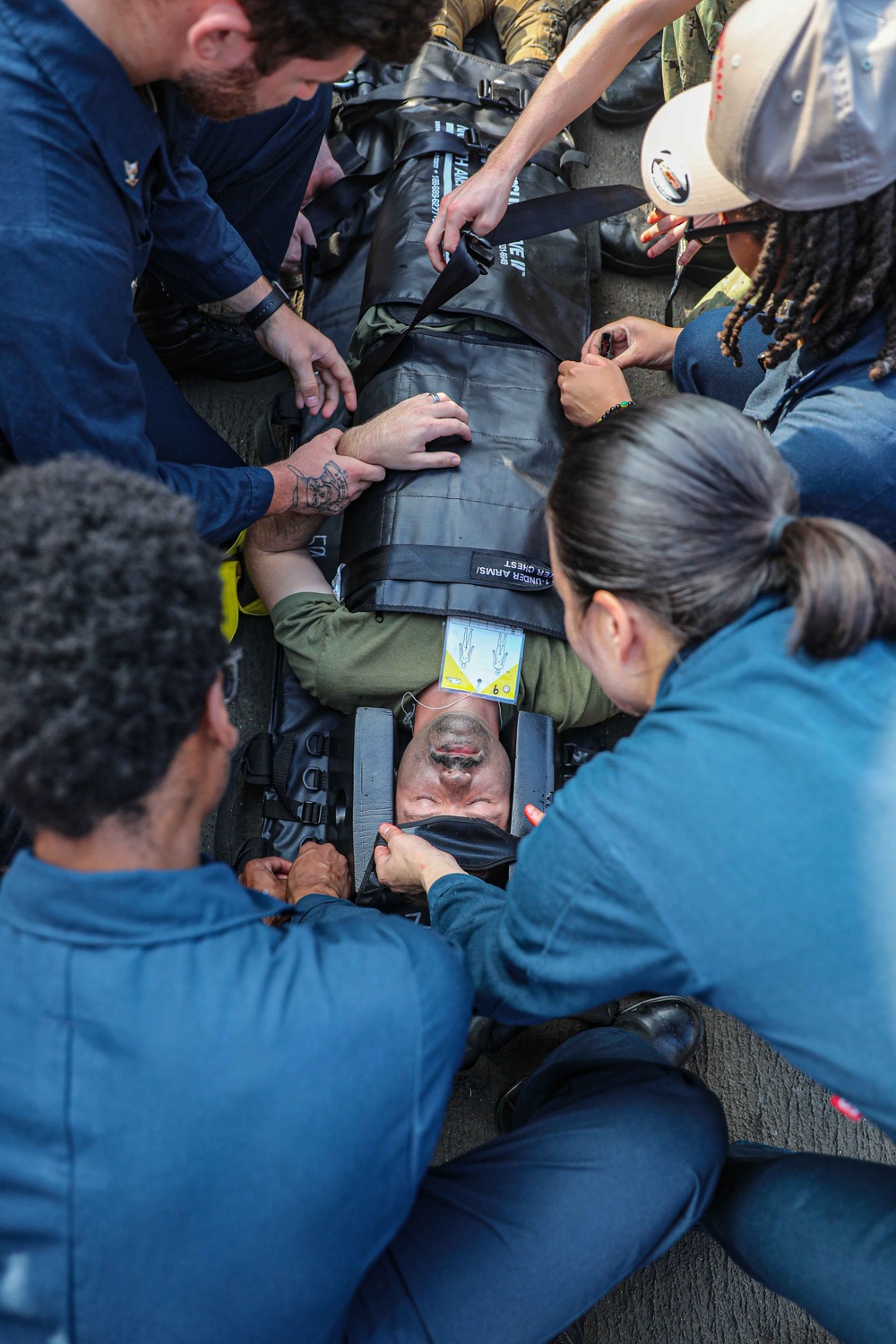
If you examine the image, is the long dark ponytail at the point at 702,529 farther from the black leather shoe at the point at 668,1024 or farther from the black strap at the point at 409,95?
the black strap at the point at 409,95

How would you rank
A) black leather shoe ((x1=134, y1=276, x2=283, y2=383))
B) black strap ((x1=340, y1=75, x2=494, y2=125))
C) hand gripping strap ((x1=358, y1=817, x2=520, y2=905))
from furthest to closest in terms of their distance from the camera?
1. black strap ((x1=340, y1=75, x2=494, y2=125))
2. black leather shoe ((x1=134, y1=276, x2=283, y2=383))
3. hand gripping strap ((x1=358, y1=817, x2=520, y2=905))

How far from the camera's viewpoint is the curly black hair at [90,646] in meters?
1.23

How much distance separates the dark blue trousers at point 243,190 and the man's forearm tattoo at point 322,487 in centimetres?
28

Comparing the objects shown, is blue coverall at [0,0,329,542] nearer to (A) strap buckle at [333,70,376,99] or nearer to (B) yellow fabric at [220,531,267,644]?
(B) yellow fabric at [220,531,267,644]

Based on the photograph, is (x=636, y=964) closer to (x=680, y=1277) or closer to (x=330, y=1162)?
(x=330, y=1162)

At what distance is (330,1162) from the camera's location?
1324 mm

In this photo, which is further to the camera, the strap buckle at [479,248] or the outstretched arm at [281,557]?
the outstretched arm at [281,557]

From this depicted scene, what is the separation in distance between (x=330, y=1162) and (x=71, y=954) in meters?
0.45

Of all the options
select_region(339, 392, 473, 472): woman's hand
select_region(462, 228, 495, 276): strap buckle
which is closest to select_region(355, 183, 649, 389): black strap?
select_region(462, 228, 495, 276): strap buckle

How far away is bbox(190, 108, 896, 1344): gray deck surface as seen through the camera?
2439 mm

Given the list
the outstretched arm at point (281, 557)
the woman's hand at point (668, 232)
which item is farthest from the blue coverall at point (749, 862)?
the outstretched arm at point (281, 557)

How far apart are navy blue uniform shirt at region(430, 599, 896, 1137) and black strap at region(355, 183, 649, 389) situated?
5.44ft

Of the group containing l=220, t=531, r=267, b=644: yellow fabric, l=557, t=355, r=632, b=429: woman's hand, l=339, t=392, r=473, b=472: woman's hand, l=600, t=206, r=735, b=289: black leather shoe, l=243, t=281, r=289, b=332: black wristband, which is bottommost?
l=220, t=531, r=267, b=644: yellow fabric

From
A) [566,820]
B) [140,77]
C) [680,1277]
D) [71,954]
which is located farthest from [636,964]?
[140,77]
